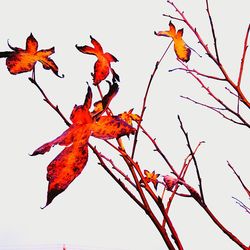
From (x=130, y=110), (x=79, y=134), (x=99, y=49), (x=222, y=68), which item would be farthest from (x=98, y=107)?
(x=222, y=68)

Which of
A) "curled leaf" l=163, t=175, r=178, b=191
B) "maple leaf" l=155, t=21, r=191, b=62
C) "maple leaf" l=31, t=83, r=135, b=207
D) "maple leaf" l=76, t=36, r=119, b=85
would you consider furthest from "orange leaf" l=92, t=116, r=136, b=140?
"maple leaf" l=155, t=21, r=191, b=62

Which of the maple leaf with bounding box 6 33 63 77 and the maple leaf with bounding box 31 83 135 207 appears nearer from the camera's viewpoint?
the maple leaf with bounding box 31 83 135 207

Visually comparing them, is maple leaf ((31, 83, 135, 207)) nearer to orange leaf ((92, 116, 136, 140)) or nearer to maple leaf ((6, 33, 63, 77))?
orange leaf ((92, 116, 136, 140))

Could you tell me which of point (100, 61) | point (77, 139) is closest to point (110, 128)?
point (77, 139)

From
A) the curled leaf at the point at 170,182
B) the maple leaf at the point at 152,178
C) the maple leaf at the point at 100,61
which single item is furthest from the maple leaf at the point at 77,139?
the maple leaf at the point at 152,178

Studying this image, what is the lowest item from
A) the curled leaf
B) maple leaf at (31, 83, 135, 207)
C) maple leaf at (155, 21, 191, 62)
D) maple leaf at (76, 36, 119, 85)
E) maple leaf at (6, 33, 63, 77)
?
maple leaf at (31, 83, 135, 207)

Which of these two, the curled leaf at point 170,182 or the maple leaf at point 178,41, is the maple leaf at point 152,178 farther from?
the maple leaf at point 178,41
